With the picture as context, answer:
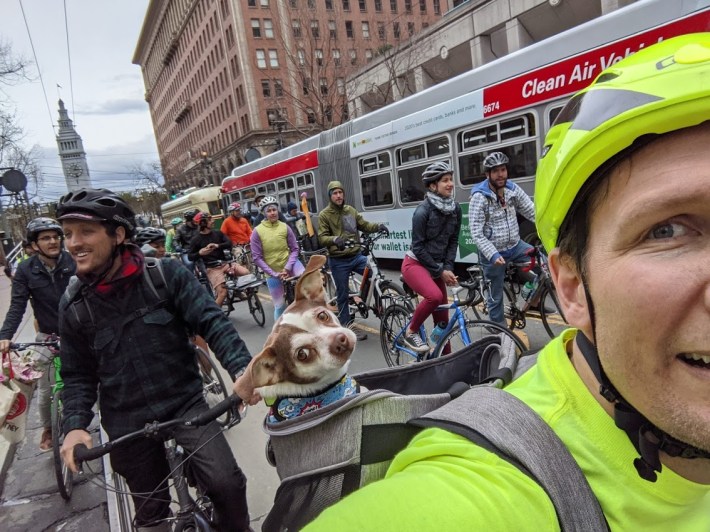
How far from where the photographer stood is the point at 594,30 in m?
6.13

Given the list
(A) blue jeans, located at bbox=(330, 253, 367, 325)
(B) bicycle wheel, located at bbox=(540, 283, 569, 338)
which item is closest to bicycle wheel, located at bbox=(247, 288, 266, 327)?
(A) blue jeans, located at bbox=(330, 253, 367, 325)

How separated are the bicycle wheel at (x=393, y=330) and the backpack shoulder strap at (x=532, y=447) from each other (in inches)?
158

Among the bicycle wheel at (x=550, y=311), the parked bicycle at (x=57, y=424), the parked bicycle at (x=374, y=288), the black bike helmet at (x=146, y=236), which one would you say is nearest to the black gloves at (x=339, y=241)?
the parked bicycle at (x=374, y=288)

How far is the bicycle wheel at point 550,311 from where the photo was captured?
4.78 m

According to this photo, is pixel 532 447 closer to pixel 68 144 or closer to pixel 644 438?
pixel 644 438

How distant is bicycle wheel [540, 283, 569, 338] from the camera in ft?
15.7

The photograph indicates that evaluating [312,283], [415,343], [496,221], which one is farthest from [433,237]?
[312,283]

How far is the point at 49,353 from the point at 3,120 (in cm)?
1605

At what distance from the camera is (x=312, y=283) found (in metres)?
1.90

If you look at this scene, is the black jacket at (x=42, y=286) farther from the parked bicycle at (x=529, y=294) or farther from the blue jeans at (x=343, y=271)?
the parked bicycle at (x=529, y=294)

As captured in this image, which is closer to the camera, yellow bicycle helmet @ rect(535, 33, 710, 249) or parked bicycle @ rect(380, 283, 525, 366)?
yellow bicycle helmet @ rect(535, 33, 710, 249)

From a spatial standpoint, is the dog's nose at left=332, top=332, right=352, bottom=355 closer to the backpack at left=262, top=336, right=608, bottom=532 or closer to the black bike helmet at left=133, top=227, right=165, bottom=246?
the backpack at left=262, top=336, right=608, bottom=532

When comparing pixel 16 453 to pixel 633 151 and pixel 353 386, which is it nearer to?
pixel 353 386

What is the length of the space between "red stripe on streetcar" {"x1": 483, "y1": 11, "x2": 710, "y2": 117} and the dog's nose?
20.5 feet
